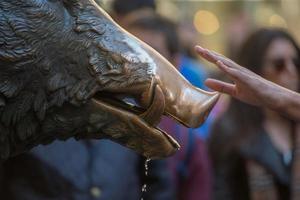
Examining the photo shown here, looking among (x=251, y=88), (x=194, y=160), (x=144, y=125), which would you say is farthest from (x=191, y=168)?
(x=144, y=125)

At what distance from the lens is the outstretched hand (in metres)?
2.47

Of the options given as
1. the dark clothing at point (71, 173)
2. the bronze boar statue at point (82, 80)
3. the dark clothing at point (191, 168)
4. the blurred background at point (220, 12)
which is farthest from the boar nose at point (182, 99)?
the blurred background at point (220, 12)

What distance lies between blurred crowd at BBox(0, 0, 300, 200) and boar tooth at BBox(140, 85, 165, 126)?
1364 mm

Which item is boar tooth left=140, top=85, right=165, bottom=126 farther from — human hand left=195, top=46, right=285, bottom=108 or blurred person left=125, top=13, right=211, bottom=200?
blurred person left=125, top=13, right=211, bottom=200

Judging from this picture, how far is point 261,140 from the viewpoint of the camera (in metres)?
4.09

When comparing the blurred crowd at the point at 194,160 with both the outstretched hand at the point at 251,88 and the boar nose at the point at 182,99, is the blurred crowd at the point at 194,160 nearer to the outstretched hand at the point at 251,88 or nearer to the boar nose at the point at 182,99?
the outstretched hand at the point at 251,88

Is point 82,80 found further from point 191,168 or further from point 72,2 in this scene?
point 191,168

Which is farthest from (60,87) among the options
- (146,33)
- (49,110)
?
(146,33)

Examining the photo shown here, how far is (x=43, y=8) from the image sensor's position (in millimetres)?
2199

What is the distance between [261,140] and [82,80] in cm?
207

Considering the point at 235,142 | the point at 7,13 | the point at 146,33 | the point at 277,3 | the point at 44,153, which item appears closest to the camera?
the point at 7,13

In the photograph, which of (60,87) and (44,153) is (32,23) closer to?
(60,87)

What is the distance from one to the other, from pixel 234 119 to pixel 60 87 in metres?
2.32

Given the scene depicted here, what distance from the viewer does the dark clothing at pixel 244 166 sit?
13.0ft
